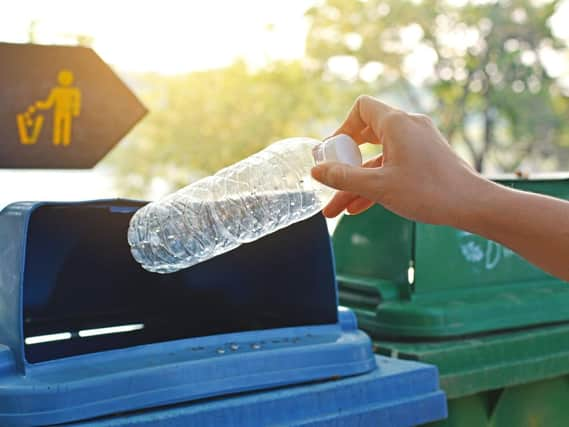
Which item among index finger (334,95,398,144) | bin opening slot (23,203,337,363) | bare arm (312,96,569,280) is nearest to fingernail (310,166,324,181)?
bare arm (312,96,569,280)

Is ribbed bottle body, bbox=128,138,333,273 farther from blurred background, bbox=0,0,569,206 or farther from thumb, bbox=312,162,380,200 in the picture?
blurred background, bbox=0,0,569,206

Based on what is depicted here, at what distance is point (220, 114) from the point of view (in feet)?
55.6

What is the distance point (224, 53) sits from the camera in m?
17.2

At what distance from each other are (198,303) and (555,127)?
694 inches

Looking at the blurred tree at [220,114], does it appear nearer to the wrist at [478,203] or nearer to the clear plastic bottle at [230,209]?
the clear plastic bottle at [230,209]

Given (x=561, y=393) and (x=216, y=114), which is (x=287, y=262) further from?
(x=216, y=114)

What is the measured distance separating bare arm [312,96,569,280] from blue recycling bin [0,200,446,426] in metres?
0.64

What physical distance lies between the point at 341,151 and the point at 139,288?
2.49ft

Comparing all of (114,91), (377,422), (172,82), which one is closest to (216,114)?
(172,82)

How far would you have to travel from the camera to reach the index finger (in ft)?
5.32

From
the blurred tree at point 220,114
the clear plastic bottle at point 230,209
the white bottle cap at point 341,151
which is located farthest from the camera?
the blurred tree at point 220,114

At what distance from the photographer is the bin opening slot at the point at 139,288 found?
2.01 metres

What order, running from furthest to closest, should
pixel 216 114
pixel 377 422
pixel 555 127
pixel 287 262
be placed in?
pixel 555 127
pixel 216 114
pixel 287 262
pixel 377 422

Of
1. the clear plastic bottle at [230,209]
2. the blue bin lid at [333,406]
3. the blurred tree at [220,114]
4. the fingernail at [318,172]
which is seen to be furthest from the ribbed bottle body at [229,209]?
the blurred tree at [220,114]
